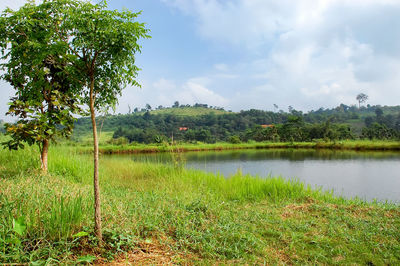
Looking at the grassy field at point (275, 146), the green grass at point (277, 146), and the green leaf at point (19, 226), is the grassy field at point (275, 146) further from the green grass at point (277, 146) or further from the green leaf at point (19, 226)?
the green leaf at point (19, 226)

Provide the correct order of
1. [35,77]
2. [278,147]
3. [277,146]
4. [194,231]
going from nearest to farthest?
[194,231]
[35,77]
[278,147]
[277,146]

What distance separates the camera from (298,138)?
3397 cm

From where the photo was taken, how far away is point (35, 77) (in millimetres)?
3791

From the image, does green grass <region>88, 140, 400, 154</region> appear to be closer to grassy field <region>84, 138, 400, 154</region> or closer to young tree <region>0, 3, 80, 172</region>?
grassy field <region>84, 138, 400, 154</region>

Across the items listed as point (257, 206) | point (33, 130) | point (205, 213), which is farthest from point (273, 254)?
point (33, 130)

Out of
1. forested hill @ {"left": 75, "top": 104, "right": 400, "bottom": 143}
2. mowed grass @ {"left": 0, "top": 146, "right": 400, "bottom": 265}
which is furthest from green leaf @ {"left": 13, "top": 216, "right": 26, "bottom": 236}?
forested hill @ {"left": 75, "top": 104, "right": 400, "bottom": 143}

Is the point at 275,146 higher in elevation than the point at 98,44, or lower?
lower

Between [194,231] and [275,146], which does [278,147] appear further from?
[194,231]

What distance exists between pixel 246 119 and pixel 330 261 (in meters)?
53.6

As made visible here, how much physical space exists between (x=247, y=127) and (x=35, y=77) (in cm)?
4937

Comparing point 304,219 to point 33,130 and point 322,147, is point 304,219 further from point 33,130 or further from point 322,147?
point 322,147

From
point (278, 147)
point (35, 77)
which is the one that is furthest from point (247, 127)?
point (35, 77)

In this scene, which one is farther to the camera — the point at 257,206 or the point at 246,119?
the point at 246,119

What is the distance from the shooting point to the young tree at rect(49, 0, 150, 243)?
83.4 inches
